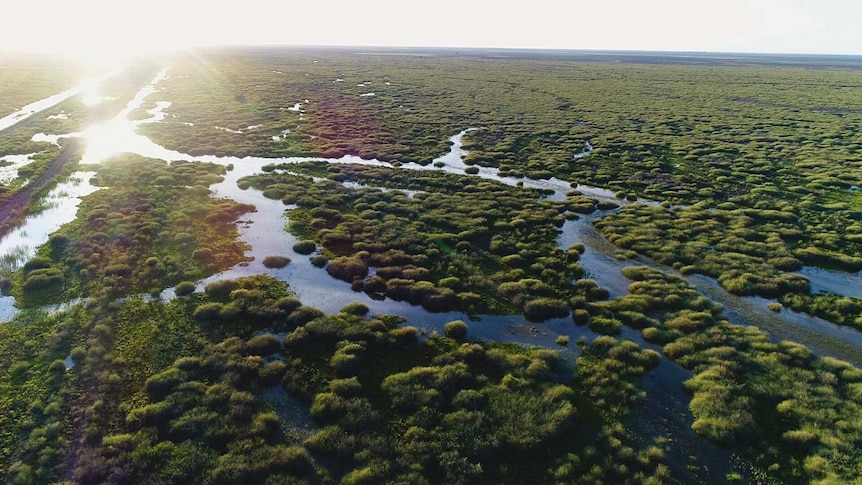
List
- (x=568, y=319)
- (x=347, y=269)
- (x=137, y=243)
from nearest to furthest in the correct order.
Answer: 1. (x=568, y=319)
2. (x=347, y=269)
3. (x=137, y=243)

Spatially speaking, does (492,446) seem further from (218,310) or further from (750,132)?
(750,132)

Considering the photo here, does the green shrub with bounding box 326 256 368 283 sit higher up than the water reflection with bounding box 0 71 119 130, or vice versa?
the green shrub with bounding box 326 256 368 283

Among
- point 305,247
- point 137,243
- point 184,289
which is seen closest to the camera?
point 184,289

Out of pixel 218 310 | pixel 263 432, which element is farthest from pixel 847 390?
pixel 218 310

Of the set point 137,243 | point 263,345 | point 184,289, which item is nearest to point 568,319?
point 263,345

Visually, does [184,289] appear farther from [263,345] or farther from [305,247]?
[305,247]

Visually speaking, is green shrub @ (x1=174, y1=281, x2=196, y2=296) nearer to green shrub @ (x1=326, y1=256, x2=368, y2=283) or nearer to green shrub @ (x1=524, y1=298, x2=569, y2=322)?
green shrub @ (x1=326, y1=256, x2=368, y2=283)

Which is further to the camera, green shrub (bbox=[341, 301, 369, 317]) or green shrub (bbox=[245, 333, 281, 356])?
green shrub (bbox=[341, 301, 369, 317])

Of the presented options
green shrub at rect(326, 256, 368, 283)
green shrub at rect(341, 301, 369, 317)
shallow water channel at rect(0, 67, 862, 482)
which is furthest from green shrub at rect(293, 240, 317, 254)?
green shrub at rect(341, 301, 369, 317)

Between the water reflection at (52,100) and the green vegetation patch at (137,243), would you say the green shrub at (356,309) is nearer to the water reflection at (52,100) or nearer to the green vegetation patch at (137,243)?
the green vegetation patch at (137,243)
